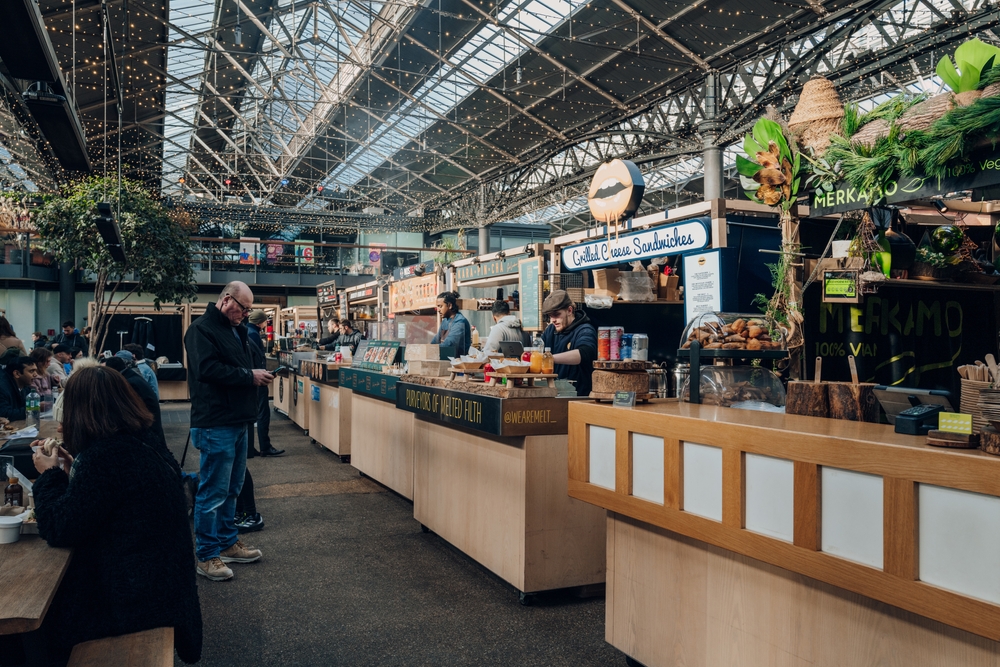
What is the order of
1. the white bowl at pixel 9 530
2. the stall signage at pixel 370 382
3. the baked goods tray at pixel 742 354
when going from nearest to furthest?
1. the white bowl at pixel 9 530
2. the baked goods tray at pixel 742 354
3. the stall signage at pixel 370 382

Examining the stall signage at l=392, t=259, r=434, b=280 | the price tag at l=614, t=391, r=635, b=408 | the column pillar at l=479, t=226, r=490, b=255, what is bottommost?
the price tag at l=614, t=391, r=635, b=408

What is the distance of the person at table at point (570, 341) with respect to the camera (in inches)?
192

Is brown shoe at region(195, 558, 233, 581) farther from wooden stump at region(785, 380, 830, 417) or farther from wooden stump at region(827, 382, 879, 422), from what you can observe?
wooden stump at region(827, 382, 879, 422)

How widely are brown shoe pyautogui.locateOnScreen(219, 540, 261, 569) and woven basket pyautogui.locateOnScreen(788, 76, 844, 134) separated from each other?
4108mm

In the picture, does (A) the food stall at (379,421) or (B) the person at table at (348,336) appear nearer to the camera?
(A) the food stall at (379,421)

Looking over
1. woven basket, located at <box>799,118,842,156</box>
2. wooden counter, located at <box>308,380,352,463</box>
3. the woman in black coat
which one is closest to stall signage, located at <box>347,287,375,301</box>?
wooden counter, located at <box>308,380,352,463</box>

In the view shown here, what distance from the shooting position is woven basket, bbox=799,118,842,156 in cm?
377

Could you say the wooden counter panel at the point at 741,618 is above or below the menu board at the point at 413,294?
below

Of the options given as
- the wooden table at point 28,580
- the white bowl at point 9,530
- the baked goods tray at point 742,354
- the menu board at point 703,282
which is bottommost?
the wooden table at point 28,580

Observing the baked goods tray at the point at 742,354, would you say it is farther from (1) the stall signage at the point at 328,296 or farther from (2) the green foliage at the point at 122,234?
(1) the stall signage at the point at 328,296

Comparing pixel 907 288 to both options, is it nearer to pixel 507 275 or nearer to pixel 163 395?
pixel 507 275

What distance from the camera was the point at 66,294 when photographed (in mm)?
23766

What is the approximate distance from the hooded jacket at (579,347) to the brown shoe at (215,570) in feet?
7.75

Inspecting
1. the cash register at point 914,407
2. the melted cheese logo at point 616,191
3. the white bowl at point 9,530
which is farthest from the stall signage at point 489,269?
the white bowl at point 9,530
